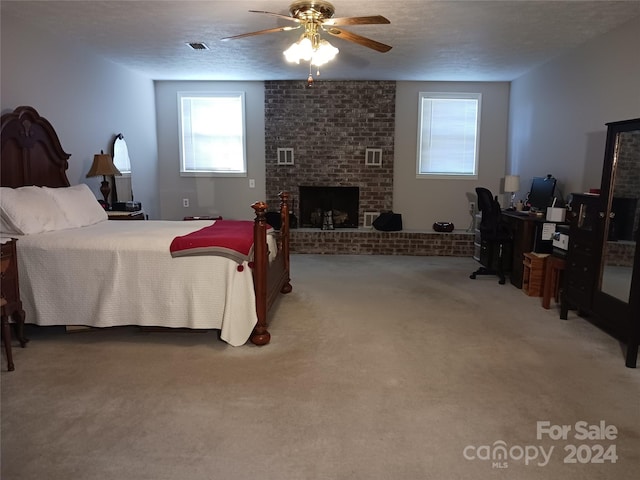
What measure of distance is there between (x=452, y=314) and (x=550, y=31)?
9.41 feet

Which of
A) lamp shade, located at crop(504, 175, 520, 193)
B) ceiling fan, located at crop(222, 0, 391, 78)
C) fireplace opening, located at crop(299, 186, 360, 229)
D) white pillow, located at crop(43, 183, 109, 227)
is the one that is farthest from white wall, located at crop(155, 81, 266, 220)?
ceiling fan, located at crop(222, 0, 391, 78)

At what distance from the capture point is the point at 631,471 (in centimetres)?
196

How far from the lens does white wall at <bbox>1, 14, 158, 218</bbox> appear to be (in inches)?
157

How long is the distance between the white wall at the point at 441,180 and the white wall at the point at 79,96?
388 cm

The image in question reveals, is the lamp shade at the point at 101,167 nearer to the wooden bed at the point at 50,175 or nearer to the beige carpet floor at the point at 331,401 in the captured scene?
the wooden bed at the point at 50,175

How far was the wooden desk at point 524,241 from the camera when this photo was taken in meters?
4.74

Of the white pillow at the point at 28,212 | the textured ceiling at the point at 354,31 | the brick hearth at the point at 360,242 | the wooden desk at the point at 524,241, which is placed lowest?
the brick hearth at the point at 360,242

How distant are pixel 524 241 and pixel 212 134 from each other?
4.90 metres

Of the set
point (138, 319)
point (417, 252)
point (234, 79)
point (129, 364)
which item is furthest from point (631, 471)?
point (234, 79)

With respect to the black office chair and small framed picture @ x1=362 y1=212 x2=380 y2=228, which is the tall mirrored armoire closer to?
the black office chair

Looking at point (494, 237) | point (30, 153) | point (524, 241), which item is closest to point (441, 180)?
point (494, 237)

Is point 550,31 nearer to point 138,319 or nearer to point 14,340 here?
point 138,319

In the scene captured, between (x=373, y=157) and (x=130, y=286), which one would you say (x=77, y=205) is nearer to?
(x=130, y=286)

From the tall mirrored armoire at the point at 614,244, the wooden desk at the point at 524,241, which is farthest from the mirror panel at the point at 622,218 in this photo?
the wooden desk at the point at 524,241
